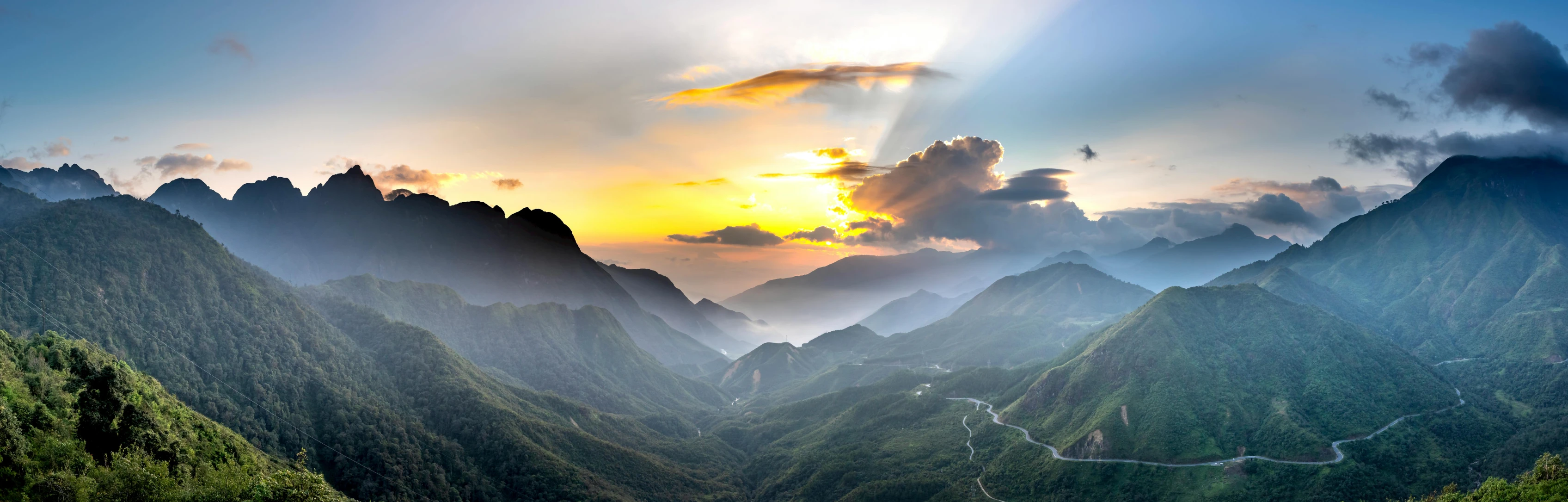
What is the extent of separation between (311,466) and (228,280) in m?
80.2

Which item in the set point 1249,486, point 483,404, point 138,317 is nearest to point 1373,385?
point 1249,486

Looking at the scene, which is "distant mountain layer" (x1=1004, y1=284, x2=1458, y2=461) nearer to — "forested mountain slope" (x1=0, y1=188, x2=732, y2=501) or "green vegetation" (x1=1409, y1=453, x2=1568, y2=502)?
"green vegetation" (x1=1409, y1=453, x2=1568, y2=502)

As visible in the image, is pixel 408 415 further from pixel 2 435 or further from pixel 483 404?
pixel 2 435

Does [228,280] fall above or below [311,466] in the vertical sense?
above

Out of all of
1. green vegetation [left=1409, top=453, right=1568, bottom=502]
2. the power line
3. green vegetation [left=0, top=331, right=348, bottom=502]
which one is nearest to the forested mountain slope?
the power line

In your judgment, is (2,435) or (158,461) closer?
(2,435)

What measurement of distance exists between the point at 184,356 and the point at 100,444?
96231 millimetres

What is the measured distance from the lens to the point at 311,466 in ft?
470

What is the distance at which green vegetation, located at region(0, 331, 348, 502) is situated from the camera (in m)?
66.3

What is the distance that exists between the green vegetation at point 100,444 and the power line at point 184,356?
152 feet

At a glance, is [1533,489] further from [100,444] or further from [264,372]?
[264,372]

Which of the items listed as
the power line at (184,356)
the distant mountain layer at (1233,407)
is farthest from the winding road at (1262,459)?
the power line at (184,356)

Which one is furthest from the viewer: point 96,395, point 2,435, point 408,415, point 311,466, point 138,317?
point 408,415

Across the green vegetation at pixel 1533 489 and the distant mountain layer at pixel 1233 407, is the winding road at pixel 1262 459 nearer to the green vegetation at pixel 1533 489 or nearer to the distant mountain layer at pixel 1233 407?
the distant mountain layer at pixel 1233 407
